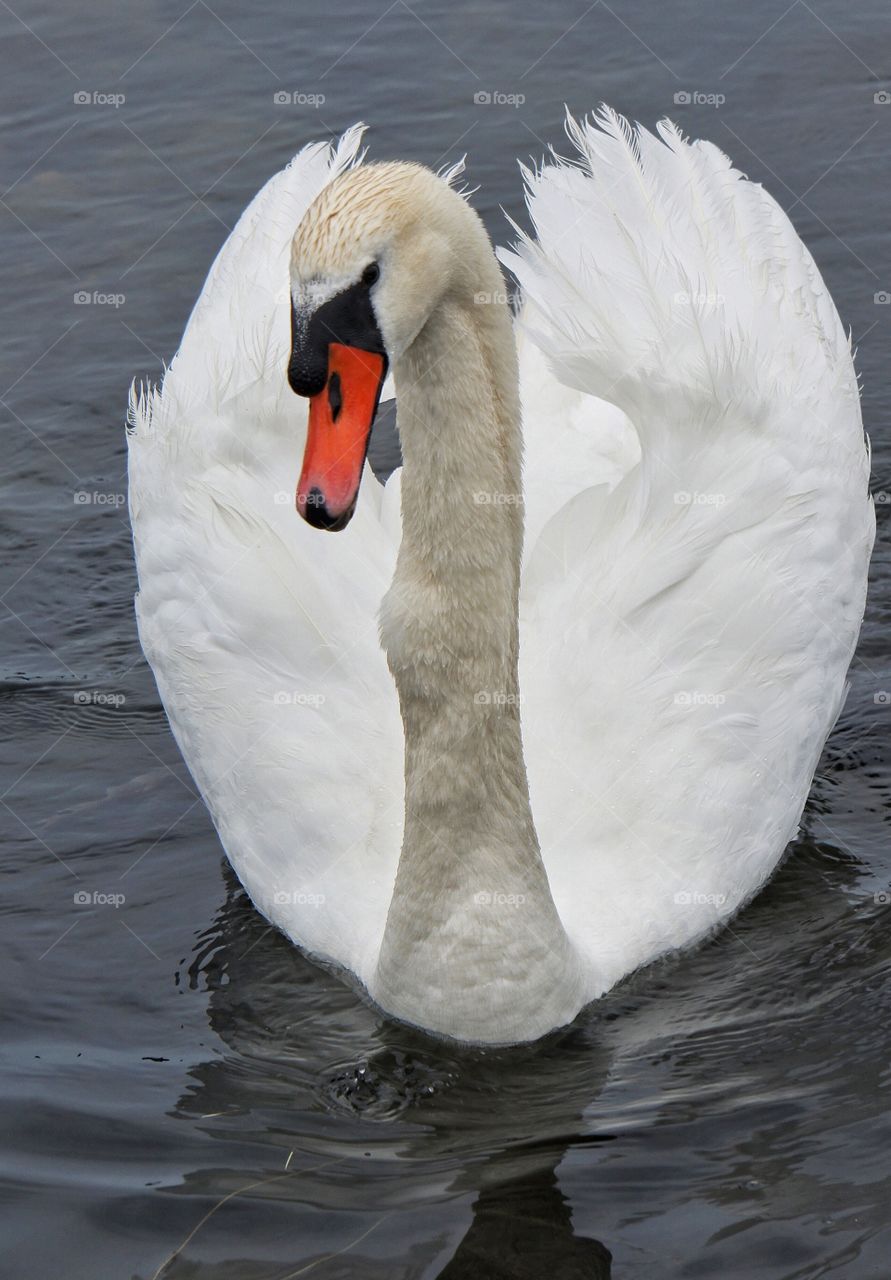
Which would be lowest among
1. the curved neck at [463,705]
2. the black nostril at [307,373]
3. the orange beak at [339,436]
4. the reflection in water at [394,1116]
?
the reflection in water at [394,1116]

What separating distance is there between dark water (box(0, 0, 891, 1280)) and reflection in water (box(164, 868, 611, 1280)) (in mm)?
11

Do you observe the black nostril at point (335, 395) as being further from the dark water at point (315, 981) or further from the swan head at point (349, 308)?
the dark water at point (315, 981)

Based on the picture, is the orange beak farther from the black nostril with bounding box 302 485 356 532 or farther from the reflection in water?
the reflection in water

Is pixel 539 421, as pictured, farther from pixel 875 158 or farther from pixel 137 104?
pixel 137 104

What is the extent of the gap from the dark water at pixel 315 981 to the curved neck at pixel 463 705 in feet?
1.03

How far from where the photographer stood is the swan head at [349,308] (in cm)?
470

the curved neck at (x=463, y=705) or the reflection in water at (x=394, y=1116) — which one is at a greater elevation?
the curved neck at (x=463, y=705)

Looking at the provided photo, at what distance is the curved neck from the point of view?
17.6ft

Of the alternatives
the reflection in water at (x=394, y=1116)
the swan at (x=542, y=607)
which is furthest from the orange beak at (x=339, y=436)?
the reflection in water at (x=394, y=1116)

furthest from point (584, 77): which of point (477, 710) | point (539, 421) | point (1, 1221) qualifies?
point (1, 1221)

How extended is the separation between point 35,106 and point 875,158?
5222 millimetres

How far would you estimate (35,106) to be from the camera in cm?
1257

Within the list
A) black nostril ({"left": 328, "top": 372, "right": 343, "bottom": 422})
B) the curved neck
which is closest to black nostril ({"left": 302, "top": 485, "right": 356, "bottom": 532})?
black nostril ({"left": 328, "top": 372, "right": 343, "bottom": 422})

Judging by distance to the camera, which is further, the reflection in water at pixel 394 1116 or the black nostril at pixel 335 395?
the reflection in water at pixel 394 1116
